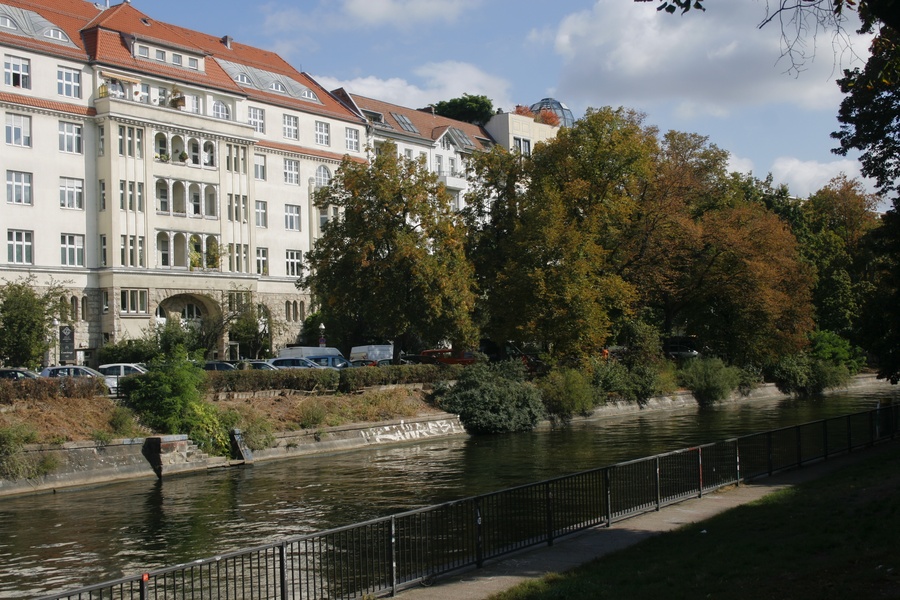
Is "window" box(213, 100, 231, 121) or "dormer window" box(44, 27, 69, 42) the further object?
"window" box(213, 100, 231, 121)

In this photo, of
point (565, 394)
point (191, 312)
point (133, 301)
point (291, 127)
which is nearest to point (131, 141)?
point (133, 301)

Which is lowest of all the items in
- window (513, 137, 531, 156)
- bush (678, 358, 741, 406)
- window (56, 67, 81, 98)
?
bush (678, 358, 741, 406)

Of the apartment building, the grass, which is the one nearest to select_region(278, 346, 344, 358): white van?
the apartment building

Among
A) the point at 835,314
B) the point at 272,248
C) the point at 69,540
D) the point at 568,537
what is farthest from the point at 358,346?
the point at 568,537

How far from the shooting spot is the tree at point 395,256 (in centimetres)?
4788

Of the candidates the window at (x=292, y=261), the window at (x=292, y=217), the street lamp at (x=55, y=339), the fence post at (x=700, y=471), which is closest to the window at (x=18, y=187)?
the street lamp at (x=55, y=339)

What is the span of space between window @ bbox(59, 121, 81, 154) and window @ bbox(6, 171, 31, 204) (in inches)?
113

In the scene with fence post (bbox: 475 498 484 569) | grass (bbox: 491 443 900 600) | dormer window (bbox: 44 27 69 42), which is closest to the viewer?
grass (bbox: 491 443 900 600)

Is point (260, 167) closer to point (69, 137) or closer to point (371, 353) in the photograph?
point (69, 137)

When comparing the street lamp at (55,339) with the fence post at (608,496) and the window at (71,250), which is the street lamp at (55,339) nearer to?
the window at (71,250)

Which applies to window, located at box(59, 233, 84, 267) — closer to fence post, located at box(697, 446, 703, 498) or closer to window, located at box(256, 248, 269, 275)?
window, located at box(256, 248, 269, 275)

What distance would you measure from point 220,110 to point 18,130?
14.9 metres

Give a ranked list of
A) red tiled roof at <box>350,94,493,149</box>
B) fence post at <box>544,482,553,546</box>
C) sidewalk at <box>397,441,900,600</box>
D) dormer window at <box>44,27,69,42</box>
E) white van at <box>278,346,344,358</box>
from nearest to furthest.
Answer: sidewalk at <box>397,441,900,600</box> → fence post at <box>544,482,553,546</box> → dormer window at <box>44,27,69,42</box> → white van at <box>278,346,344,358</box> → red tiled roof at <box>350,94,493,149</box>

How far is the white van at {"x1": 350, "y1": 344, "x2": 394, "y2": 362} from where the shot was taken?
6128cm
